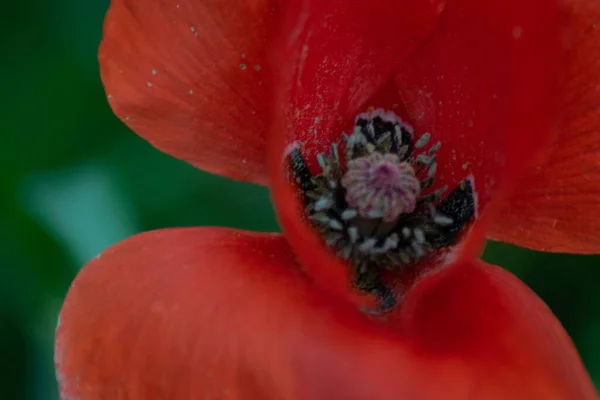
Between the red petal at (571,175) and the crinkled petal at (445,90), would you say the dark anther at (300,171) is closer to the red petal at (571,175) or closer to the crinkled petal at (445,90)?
the crinkled petal at (445,90)

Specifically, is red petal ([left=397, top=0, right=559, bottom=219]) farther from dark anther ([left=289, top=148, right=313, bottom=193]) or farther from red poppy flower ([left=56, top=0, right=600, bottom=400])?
dark anther ([left=289, top=148, right=313, bottom=193])

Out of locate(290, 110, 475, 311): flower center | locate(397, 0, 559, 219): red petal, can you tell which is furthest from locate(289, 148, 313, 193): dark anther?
locate(397, 0, 559, 219): red petal

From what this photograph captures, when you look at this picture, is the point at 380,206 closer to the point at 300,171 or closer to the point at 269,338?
the point at 300,171

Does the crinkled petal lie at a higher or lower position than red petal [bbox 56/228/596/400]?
higher

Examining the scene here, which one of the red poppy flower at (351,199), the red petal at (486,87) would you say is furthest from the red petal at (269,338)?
the red petal at (486,87)

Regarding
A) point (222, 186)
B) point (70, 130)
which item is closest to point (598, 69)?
point (222, 186)

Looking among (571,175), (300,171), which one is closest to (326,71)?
(300,171)
